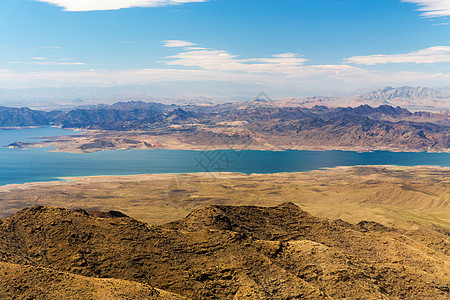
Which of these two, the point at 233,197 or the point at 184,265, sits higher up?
the point at 184,265

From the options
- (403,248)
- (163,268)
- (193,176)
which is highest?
(163,268)

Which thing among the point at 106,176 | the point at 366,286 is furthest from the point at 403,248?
the point at 106,176

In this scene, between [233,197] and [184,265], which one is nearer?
[184,265]

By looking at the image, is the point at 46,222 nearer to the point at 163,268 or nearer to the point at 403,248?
the point at 163,268

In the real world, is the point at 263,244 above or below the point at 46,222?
below
